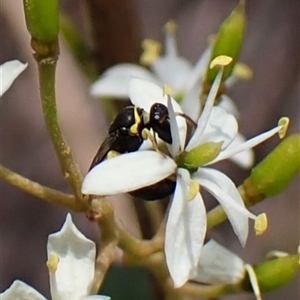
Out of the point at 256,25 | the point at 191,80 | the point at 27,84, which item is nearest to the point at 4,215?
the point at 27,84

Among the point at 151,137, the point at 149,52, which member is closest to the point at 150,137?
the point at 151,137

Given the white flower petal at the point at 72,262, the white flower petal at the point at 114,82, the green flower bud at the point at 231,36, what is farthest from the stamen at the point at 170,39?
the white flower petal at the point at 72,262

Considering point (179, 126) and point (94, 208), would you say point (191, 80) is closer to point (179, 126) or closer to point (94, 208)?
point (179, 126)

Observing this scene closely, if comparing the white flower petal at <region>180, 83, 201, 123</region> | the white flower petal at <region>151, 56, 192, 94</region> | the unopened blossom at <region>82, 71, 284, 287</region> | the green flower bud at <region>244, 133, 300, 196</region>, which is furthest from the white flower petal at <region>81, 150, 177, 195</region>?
the white flower petal at <region>151, 56, 192, 94</region>

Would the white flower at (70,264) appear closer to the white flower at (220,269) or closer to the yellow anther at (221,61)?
the white flower at (220,269)

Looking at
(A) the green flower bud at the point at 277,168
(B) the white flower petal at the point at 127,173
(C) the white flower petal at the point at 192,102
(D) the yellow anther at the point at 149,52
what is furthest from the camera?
(D) the yellow anther at the point at 149,52

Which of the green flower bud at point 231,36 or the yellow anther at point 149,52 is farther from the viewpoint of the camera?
the yellow anther at point 149,52
